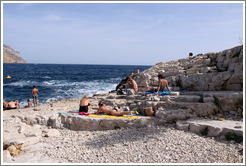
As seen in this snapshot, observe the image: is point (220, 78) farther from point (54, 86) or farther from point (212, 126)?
point (54, 86)

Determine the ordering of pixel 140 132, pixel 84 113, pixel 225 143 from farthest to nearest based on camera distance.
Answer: pixel 84 113
pixel 140 132
pixel 225 143

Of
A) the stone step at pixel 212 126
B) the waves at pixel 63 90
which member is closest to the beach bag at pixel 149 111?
the stone step at pixel 212 126

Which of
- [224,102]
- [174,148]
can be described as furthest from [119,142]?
[224,102]

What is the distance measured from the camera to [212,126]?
294 inches

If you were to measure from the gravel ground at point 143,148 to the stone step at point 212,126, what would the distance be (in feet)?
1.08

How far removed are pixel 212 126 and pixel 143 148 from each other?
9.34 feet

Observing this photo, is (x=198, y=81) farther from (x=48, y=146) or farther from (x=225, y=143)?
(x=48, y=146)

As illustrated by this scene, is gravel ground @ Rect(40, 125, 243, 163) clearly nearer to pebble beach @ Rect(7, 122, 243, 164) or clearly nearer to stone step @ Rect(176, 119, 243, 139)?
pebble beach @ Rect(7, 122, 243, 164)

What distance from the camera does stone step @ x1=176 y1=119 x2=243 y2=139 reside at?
7.09 metres

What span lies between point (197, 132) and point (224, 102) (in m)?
2.64

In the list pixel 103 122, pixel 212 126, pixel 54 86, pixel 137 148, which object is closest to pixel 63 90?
pixel 54 86

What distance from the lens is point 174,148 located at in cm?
661

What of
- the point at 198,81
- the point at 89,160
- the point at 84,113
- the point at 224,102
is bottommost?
the point at 89,160

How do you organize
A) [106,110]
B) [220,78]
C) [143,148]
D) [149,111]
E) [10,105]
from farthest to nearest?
[10,105] < [220,78] < [106,110] < [149,111] < [143,148]
